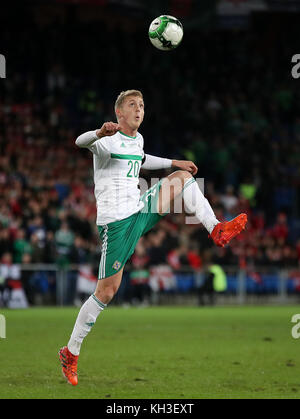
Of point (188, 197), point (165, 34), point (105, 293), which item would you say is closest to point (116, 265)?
point (105, 293)

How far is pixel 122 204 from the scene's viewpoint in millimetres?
8086

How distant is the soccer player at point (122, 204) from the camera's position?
313 inches

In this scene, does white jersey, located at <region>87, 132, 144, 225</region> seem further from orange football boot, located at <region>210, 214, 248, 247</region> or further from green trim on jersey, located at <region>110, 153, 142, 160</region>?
orange football boot, located at <region>210, 214, 248, 247</region>

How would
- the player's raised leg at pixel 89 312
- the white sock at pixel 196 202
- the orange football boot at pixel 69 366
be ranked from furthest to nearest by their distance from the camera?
the white sock at pixel 196 202 < the player's raised leg at pixel 89 312 < the orange football boot at pixel 69 366

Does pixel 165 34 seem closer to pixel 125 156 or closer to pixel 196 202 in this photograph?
pixel 125 156

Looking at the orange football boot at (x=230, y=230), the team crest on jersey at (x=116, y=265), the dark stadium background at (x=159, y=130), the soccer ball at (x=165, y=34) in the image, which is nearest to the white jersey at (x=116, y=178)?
the team crest on jersey at (x=116, y=265)

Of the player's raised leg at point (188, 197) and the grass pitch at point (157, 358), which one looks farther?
the player's raised leg at point (188, 197)

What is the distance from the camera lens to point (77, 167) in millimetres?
23172

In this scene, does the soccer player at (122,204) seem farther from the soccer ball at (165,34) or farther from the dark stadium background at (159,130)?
the dark stadium background at (159,130)

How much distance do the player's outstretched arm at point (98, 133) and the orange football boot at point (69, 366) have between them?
1.95 meters

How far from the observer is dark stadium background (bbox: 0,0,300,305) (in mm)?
20281

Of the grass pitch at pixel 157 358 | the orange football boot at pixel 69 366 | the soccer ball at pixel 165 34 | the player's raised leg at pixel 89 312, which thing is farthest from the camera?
the soccer ball at pixel 165 34

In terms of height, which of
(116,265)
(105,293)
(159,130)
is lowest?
(105,293)

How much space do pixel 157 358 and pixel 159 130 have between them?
17300 millimetres
